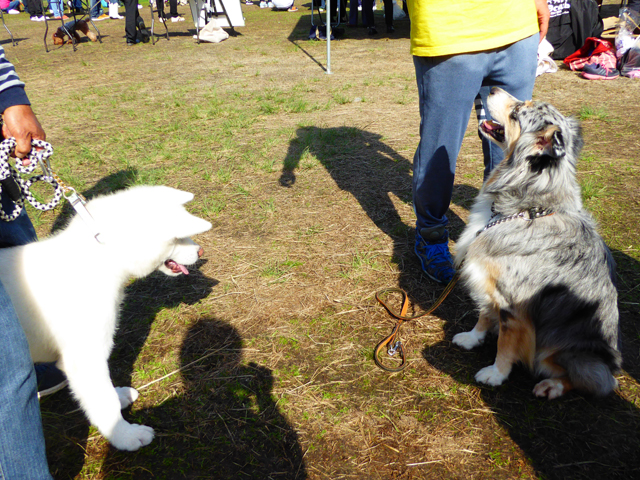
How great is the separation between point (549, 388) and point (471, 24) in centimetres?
219

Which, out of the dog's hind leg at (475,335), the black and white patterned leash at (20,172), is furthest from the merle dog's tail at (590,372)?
the black and white patterned leash at (20,172)

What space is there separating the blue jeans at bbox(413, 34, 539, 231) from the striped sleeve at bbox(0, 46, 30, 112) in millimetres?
2279

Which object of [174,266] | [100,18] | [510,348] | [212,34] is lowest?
[510,348]

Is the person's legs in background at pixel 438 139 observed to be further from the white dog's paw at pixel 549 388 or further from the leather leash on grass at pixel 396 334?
the white dog's paw at pixel 549 388

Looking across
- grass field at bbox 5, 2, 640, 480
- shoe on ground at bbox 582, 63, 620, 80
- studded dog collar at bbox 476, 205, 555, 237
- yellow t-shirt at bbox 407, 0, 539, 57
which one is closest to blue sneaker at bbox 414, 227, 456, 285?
grass field at bbox 5, 2, 640, 480

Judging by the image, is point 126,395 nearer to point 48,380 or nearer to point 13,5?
point 48,380

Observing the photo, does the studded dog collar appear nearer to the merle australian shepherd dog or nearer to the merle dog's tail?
the merle australian shepherd dog

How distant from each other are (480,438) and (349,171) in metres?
3.36

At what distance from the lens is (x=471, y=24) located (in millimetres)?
2488

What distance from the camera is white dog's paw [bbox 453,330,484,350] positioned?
2.55 meters

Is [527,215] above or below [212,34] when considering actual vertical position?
below

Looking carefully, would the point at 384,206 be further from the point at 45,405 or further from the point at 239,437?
the point at 45,405

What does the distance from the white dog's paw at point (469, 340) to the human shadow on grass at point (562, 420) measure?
0.11ft

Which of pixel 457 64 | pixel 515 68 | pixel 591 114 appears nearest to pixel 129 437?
pixel 457 64
